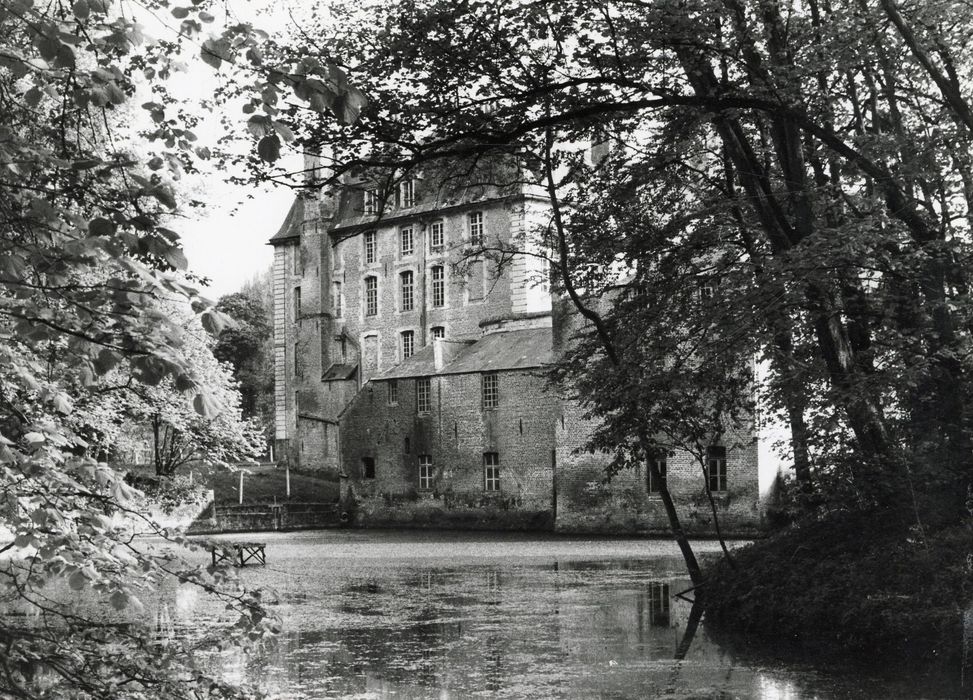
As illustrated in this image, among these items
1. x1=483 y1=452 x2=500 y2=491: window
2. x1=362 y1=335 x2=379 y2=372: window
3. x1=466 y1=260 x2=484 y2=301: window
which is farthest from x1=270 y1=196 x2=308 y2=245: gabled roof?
x1=483 y1=452 x2=500 y2=491: window

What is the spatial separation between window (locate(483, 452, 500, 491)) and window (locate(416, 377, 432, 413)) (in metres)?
3.61

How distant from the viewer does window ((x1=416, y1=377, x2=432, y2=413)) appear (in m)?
41.1

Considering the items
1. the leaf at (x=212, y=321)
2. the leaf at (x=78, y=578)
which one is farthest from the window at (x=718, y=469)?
the leaf at (x=212, y=321)

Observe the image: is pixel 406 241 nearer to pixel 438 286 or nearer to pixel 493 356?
pixel 438 286

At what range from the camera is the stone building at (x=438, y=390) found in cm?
3428

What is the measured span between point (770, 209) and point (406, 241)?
39.5 meters

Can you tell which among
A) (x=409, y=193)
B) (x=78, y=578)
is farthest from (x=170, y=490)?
(x=78, y=578)

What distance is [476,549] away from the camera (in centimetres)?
2936

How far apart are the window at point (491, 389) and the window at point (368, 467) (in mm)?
6430

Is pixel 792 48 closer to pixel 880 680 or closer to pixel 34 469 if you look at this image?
pixel 880 680

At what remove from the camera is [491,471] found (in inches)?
1518

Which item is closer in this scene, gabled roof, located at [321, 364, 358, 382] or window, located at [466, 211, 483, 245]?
window, located at [466, 211, 483, 245]

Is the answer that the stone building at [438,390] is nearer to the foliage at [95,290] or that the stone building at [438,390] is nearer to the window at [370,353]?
the window at [370,353]

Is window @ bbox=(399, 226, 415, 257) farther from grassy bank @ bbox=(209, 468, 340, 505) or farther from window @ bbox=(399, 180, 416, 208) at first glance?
grassy bank @ bbox=(209, 468, 340, 505)
